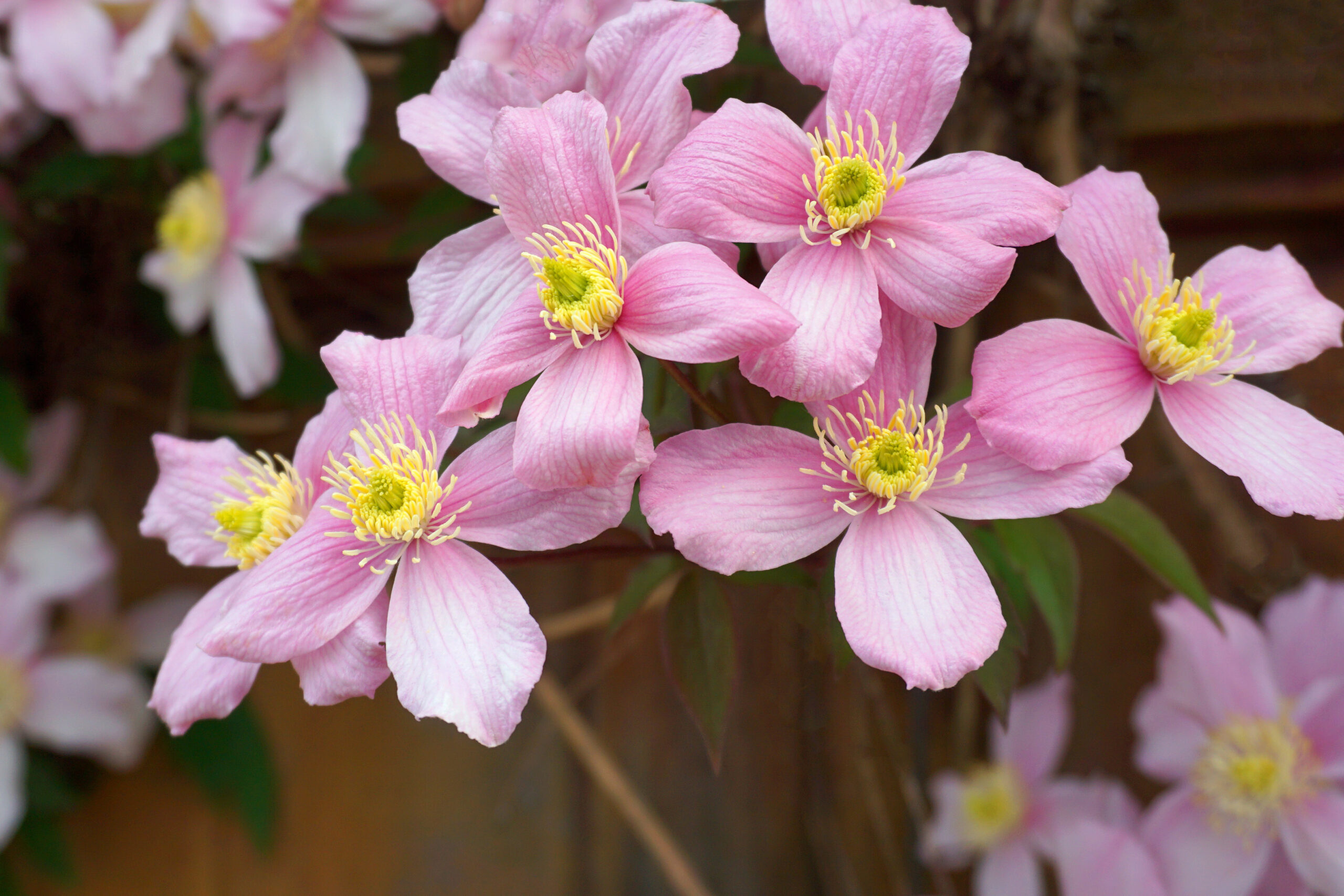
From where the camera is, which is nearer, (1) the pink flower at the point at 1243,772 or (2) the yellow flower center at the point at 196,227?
(1) the pink flower at the point at 1243,772

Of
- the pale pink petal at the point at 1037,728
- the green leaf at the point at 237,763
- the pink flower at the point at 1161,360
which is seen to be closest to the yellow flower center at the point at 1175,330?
the pink flower at the point at 1161,360

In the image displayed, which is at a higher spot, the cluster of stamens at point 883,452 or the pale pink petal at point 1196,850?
the cluster of stamens at point 883,452

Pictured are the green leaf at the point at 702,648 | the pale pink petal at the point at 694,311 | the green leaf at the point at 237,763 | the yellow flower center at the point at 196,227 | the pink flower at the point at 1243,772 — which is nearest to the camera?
the pale pink petal at the point at 694,311

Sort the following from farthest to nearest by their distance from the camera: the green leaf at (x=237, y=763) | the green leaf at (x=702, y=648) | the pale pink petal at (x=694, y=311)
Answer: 1. the green leaf at (x=237, y=763)
2. the green leaf at (x=702, y=648)
3. the pale pink petal at (x=694, y=311)

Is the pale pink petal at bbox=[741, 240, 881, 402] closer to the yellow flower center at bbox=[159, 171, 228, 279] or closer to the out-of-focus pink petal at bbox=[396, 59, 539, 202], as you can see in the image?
the out-of-focus pink petal at bbox=[396, 59, 539, 202]

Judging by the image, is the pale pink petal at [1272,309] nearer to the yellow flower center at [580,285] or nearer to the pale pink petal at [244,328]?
the yellow flower center at [580,285]

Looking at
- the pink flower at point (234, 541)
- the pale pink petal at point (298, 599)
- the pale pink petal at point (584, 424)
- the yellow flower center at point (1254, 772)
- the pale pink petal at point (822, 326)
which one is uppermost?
the pale pink petal at point (822, 326)

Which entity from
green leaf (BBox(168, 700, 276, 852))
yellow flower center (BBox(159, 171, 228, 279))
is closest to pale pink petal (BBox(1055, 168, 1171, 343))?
yellow flower center (BBox(159, 171, 228, 279))
